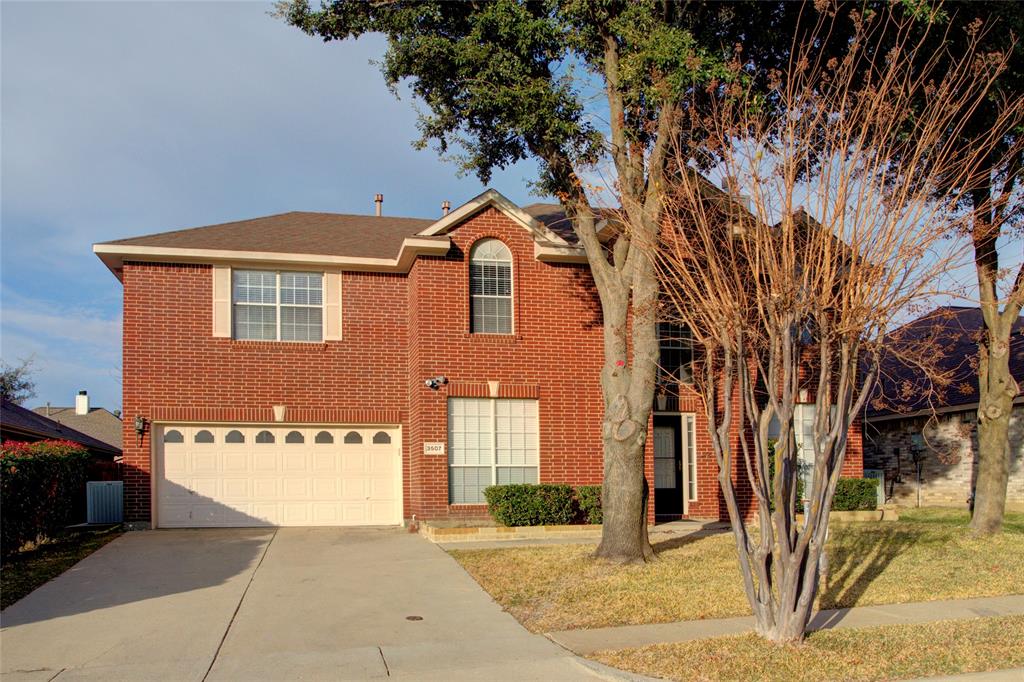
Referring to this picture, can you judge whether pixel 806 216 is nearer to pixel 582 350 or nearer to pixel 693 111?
pixel 693 111

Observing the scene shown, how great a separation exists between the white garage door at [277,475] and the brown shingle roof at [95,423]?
29.7m

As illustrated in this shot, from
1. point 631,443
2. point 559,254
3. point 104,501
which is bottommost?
point 104,501

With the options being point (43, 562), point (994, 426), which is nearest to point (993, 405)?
point (994, 426)

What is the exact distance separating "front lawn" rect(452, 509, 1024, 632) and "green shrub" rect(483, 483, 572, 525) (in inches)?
74.9

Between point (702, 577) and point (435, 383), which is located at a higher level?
point (435, 383)

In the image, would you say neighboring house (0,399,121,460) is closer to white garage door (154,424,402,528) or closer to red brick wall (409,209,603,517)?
white garage door (154,424,402,528)

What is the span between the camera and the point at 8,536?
40.4 feet

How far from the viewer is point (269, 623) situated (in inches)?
Answer: 372

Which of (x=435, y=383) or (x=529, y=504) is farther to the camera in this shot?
(x=435, y=383)

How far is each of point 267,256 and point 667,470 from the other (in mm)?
9076

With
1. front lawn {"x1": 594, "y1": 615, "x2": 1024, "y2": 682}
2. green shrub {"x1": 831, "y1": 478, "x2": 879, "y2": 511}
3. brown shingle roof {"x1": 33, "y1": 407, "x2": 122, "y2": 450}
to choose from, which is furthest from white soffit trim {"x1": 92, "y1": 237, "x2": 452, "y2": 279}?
brown shingle roof {"x1": 33, "y1": 407, "x2": 122, "y2": 450}

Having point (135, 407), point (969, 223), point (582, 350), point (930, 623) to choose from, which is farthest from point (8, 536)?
point (969, 223)

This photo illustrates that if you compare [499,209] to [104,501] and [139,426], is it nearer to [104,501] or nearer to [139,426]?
[139,426]

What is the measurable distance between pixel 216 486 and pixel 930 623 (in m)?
12.8
